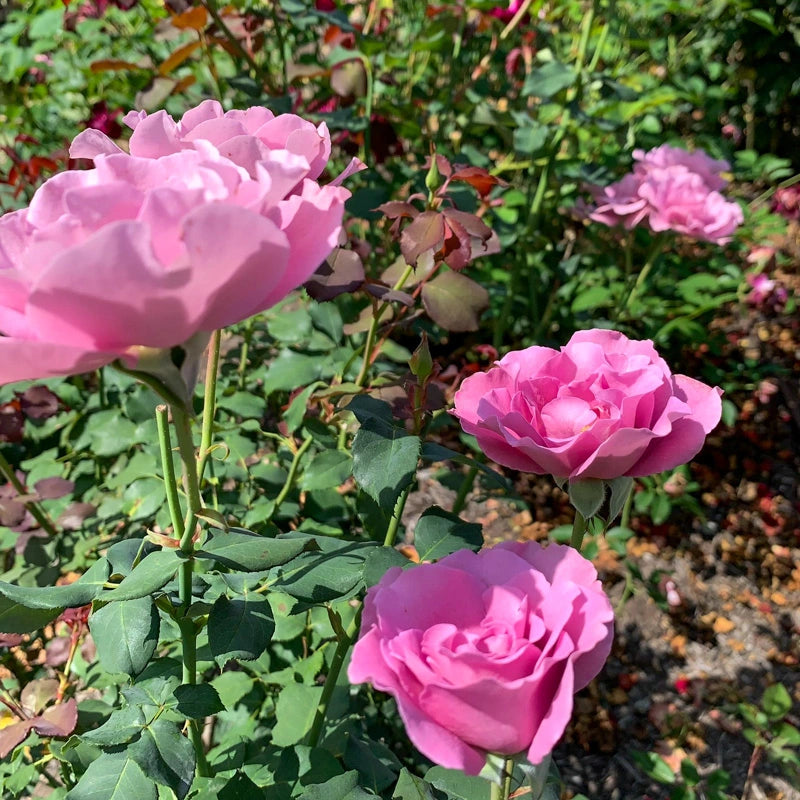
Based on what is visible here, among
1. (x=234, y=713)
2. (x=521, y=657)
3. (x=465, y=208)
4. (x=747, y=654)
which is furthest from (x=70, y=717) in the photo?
(x=747, y=654)

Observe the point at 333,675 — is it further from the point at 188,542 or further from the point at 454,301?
the point at 454,301

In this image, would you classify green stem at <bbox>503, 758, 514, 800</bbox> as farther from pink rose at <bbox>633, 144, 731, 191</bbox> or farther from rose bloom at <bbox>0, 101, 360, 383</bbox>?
pink rose at <bbox>633, 144, 731, 191</bbox>

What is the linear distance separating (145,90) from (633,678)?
1930 millimetres

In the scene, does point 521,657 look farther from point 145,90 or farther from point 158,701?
point 145,90

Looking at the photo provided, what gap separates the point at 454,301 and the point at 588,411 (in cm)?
35

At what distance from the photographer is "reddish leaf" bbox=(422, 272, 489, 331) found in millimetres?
883

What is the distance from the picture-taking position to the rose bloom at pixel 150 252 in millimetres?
368

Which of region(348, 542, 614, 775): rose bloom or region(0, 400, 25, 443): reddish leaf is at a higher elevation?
region(348, 542, 614, 775): rose bloom

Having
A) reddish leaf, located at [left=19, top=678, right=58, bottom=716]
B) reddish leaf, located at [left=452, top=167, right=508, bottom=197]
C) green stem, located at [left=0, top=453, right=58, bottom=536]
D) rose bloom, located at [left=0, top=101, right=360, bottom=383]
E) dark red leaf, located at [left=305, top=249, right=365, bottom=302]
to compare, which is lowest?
green stem, located at [left=0, top=453, right=58, bottom=536]

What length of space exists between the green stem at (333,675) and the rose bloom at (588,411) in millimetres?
322

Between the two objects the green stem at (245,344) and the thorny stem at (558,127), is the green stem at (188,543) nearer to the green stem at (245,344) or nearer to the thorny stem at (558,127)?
the green stem at (245,344)

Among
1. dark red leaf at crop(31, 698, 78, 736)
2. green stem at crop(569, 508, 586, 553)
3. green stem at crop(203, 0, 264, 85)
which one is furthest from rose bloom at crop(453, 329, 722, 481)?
green stem at crop(203, 0, 264, 85)

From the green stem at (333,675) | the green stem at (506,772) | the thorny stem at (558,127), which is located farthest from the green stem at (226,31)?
the green stem at (506,772)

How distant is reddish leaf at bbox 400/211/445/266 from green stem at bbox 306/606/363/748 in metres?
0.41
